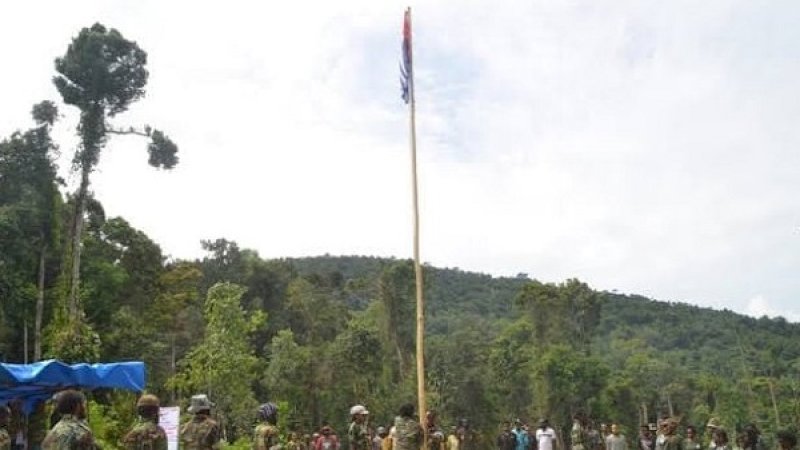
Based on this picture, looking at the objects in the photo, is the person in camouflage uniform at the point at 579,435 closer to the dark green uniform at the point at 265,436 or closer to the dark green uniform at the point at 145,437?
the dark green uniform at the point at 265,436

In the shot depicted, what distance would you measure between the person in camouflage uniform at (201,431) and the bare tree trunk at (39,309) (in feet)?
91.9

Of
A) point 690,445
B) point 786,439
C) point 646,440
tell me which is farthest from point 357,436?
point 786,439

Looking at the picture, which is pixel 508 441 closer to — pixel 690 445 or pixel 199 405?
pixel 690 445

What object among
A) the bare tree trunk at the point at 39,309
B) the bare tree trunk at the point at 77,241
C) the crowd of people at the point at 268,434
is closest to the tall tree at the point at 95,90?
→ the bare tree trunk at the point at 77,241

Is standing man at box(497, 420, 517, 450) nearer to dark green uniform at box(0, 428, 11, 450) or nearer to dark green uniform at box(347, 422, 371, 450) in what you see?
dark green uniform at box(347, 422, 371, 450)

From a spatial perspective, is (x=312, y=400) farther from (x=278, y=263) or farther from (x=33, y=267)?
(x=33, y=267)

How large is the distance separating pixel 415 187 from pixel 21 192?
Answer: 97.9 feet

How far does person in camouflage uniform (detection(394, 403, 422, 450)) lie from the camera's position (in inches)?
407

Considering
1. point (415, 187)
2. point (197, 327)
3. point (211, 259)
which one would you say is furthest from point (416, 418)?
point (211, 259)

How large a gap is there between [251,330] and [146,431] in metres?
27.7

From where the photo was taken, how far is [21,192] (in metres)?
36.1

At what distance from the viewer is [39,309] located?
1393 inches

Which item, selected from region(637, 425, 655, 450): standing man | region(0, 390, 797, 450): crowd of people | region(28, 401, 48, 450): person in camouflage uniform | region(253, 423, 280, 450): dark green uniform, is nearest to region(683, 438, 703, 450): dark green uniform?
region(0, 390, 797, 450): crowd of people

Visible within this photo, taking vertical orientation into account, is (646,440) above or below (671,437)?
below
